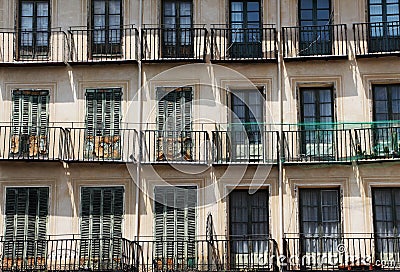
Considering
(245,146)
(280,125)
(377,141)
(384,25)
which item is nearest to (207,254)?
(245,146)

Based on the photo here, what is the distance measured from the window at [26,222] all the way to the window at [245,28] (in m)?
7.76

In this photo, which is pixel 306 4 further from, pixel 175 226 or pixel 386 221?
pixel 175 226

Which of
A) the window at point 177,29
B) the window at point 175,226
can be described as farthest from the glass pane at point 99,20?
the window at point 175,226

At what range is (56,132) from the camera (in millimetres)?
25922

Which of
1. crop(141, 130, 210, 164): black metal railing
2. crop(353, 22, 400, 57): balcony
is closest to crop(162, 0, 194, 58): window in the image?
crop(141, 130, 210, 164): black metal railing

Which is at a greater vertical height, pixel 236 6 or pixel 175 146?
pixel 236 6

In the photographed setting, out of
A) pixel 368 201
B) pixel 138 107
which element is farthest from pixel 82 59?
pixel 368 201

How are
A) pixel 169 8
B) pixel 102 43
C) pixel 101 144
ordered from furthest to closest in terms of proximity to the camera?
pixel 169 8, pixel 102 43, pixel 101 144

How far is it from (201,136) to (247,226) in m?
3.22

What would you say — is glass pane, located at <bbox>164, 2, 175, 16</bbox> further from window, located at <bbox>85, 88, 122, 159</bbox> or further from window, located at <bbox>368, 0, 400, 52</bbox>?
window, located at <bbox>368, 0, 400, 52</bbox>

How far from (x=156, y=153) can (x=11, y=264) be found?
18.7ft

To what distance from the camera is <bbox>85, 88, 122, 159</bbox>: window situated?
25.6 m

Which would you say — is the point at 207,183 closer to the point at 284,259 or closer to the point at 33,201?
the point at 284,259

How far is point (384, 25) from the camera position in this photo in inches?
1021
